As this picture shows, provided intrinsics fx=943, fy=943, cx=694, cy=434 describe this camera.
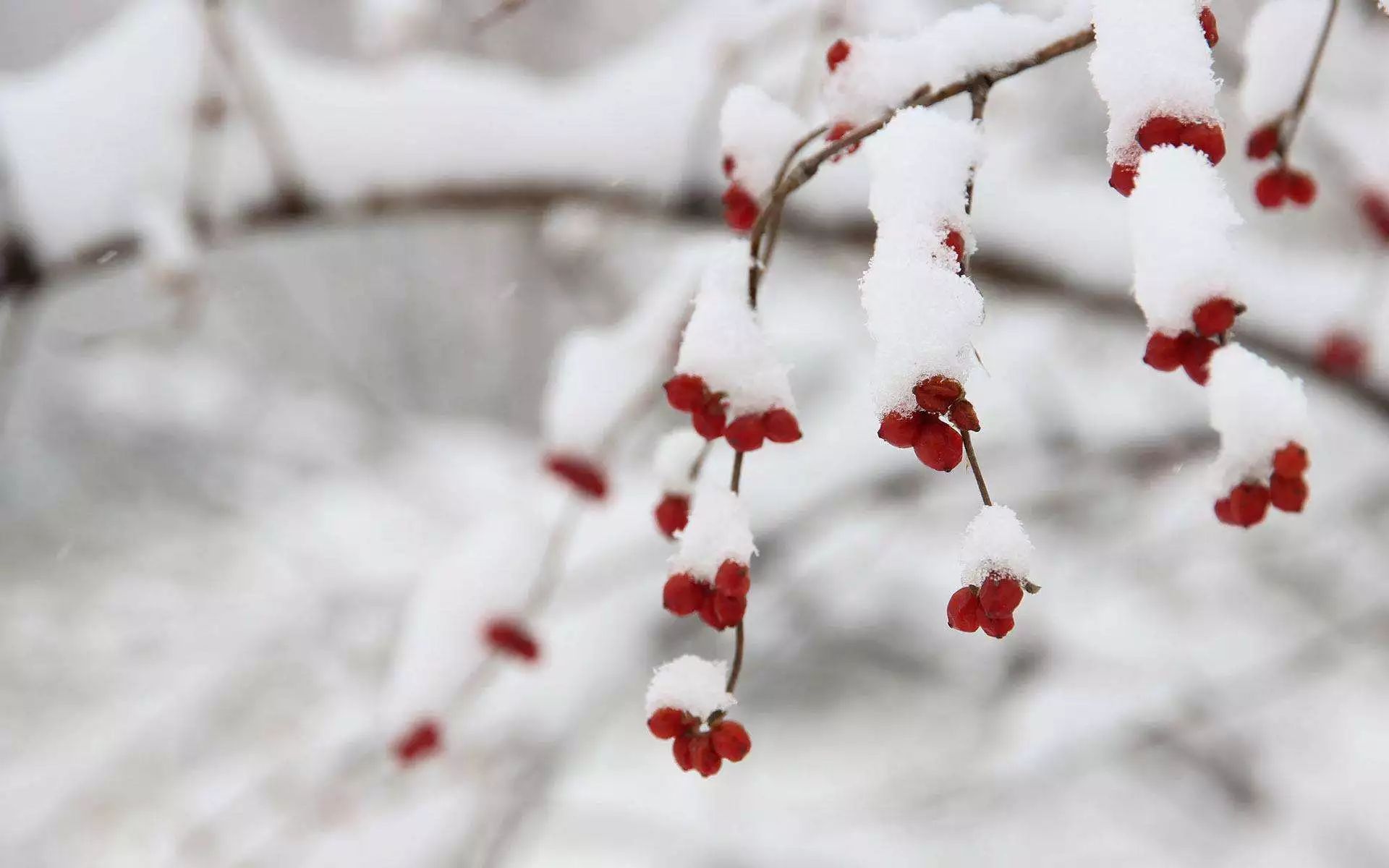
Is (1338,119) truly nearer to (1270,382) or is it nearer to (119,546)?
(1270,382)

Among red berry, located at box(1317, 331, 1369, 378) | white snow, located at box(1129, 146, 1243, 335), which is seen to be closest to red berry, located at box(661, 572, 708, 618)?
white snow, located at box(1129, 146, 1243, 335)

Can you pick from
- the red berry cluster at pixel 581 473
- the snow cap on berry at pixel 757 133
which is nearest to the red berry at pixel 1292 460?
the snow cap on berry at pixel 757 133

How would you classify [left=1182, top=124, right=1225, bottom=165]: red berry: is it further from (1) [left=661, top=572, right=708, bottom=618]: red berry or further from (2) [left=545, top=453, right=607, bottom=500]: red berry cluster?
(2) [left=545, top=453, right=607, bottom=500]: red berry cluster

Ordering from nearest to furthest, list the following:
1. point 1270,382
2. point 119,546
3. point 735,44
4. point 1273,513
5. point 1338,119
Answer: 1. point 1270,382
2. point 735,44
3. point 1338,119
4. point 1273,513
5. point 119,546

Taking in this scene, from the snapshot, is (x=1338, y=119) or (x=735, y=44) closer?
(x=735, y=44)

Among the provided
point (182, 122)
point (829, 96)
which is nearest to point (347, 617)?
point (182, 122)

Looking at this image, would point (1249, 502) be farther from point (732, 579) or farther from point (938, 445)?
point (732, 579)
